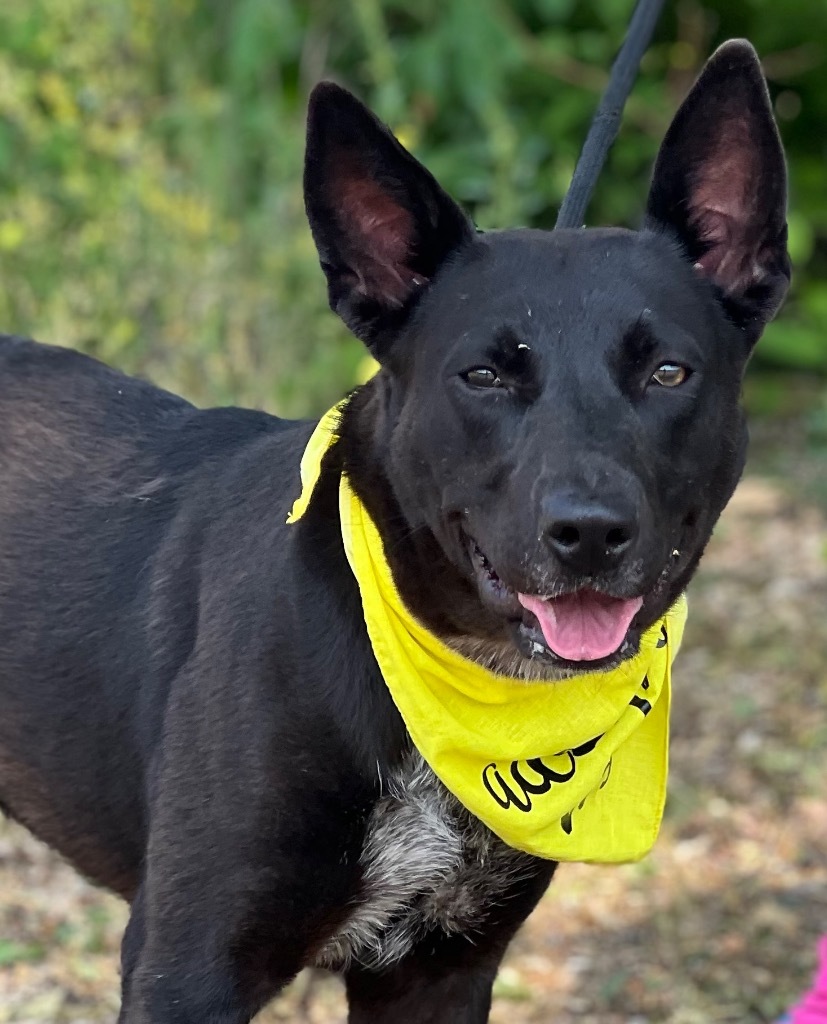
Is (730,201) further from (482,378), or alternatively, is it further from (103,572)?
(103,572)

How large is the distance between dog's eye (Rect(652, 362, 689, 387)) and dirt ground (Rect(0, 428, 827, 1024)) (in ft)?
6.63

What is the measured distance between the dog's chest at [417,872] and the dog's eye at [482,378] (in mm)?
666

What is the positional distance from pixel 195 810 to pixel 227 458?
728 millimetres

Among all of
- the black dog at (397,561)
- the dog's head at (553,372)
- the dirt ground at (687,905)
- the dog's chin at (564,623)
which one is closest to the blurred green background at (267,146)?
the dirt ground at (687,905)

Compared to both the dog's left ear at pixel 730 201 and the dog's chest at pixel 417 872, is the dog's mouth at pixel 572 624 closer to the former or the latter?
the dog's chest at pixel 417 872

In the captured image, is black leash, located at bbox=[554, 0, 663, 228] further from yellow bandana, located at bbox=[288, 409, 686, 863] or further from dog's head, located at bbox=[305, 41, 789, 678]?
yellow bandana, located at bbox=[288, 409, 686, 863]

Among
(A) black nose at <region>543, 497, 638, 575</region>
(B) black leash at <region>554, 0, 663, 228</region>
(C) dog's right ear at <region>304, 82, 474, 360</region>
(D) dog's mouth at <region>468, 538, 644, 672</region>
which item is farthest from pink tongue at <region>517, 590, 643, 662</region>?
(B) black leash at <region>554, 0, 663, 228</region>

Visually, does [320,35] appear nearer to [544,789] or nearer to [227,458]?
[227,458]

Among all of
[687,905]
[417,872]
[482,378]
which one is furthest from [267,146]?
[417,872]

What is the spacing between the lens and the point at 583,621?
2.32 m

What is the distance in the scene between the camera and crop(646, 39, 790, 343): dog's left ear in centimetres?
249

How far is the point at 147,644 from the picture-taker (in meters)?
2.72

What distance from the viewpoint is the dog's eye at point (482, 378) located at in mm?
2318

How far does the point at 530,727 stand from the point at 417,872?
329mm
